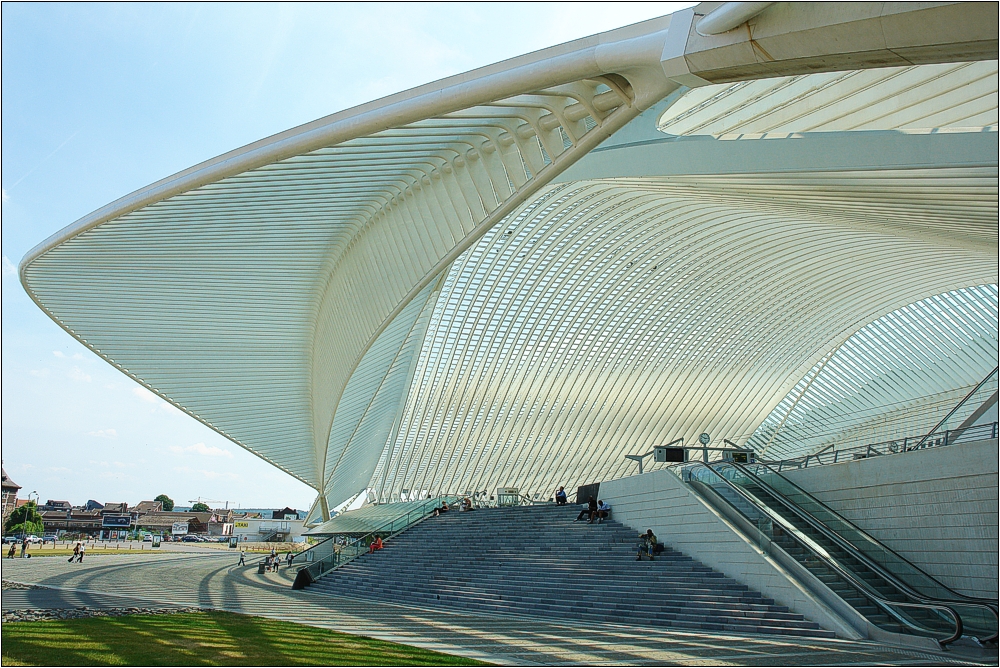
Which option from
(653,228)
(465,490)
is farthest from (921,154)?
(465,490)

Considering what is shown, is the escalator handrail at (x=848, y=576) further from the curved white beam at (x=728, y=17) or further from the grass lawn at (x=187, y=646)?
the curved white beam at (x=728, y=17)

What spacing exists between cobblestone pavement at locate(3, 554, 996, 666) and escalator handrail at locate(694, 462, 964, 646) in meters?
0.82

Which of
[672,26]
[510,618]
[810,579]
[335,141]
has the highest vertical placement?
[335,141]

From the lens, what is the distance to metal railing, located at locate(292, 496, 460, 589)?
80.9ft

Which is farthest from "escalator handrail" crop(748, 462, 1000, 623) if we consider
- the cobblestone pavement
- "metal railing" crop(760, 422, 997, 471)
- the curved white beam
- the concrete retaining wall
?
the curved white beam

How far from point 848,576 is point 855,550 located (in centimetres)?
148

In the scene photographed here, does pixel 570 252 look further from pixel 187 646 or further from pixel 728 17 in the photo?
pixel 728 17

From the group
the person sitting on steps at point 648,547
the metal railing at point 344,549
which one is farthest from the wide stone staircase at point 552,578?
the metal railing at point 344,549

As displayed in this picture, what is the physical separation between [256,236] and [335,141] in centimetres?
959

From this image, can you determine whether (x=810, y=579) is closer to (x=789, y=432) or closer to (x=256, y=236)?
(x=256, y=236)

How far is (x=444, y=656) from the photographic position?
31.9 feet

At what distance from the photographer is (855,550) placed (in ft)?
49.2

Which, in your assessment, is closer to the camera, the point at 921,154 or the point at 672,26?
the point at 672,26

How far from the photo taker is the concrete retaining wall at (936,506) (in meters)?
13.6
